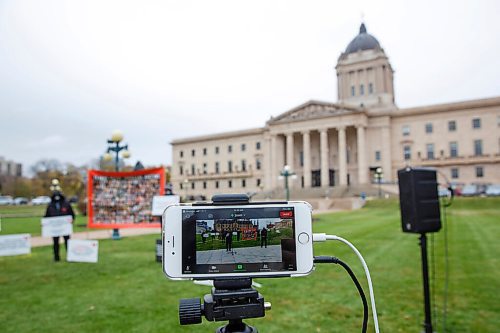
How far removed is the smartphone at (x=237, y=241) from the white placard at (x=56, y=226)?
10687 mm

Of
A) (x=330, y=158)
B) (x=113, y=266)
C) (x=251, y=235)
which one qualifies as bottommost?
(x=113, y=266)

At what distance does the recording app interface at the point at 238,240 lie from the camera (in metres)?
1.65

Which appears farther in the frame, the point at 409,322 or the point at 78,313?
the point at 78,313

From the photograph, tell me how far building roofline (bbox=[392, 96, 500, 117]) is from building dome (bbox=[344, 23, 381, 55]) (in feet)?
57.2

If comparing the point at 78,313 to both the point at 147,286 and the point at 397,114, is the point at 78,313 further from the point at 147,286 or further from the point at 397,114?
the point at 397,114

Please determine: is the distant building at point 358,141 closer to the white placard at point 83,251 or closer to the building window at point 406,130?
the building window at point 406,130

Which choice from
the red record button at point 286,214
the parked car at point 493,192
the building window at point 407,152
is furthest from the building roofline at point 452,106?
the red record button at point 286,214

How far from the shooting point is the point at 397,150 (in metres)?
57.8

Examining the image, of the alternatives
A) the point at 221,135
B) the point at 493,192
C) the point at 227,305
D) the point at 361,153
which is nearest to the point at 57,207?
the point at 227,305

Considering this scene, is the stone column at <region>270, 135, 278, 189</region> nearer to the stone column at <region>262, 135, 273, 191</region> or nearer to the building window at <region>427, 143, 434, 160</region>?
the stone column at <region>262, 135, 273, 191</region>

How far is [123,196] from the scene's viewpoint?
13.7 meters

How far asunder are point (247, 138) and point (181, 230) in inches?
2729

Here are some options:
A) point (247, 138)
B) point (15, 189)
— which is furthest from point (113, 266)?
point (247, 138)

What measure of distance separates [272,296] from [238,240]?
5188mm
